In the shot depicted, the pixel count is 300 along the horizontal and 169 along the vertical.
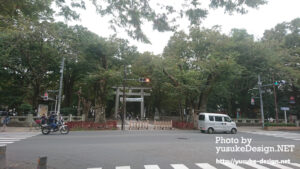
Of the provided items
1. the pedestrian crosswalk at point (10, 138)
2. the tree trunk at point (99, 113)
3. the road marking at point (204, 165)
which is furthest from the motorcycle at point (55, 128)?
the road marking at point (204, 165)

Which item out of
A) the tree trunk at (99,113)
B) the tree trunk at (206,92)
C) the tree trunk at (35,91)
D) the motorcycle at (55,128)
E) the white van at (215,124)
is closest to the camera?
the motorcycle at (55,128)

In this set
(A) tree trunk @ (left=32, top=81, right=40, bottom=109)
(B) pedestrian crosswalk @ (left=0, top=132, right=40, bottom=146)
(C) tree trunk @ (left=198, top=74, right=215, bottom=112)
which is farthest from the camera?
(A) tree trunk @ (left=32, top=81, right=40, bottom=109)

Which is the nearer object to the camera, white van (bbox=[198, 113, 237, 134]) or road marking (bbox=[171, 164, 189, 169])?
road marking (bbox=[171, 164, 189, 169])

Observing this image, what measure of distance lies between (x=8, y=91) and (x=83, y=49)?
1142cm

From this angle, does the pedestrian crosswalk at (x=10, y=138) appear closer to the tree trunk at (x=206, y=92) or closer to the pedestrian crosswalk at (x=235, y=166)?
the pedestrian crosswalk at (x=235, y=166)

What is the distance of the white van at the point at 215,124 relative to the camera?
633 inches

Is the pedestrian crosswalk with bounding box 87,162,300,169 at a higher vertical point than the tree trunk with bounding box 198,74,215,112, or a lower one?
lower

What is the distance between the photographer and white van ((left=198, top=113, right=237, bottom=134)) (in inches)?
633

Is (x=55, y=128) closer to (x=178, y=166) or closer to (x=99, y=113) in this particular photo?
(x=99, y=113)

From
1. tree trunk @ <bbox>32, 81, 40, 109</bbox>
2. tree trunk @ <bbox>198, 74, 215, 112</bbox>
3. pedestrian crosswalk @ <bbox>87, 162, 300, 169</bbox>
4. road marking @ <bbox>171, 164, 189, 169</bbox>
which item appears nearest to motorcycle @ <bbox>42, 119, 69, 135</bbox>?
pedestrian crosswalk @ <bbox>87, 162, 300, 169</bbox>

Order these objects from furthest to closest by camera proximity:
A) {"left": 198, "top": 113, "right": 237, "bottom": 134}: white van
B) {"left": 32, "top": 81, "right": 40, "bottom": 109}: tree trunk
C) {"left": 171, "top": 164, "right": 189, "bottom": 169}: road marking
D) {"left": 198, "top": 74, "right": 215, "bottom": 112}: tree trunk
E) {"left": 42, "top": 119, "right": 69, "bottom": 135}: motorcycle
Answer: {"left": 32, "top": 81, "right": 40, "bottom": 109}: tree trunk
{"left": 198, "top": 74, "right": 215, "bottom": 112}: tree trunk
{"left": 198, "top": 113, "right": 237, "bottom": 134}: white van
{"left": 42, "top": 119, "right": 69, "bottom": 135}: motorcycle
{"left": 171, "top": 164, "right": 189, "bottom": 169}: road marking

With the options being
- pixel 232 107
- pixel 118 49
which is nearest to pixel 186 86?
pixel 118 49

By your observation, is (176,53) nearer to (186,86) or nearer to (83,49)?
(186,86)

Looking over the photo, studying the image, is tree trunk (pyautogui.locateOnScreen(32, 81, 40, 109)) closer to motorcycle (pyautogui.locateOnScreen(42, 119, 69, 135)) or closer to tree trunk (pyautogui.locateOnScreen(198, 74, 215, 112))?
motorcycle (pyautogui.locateOnScreen(42, 119, 69, 135))
